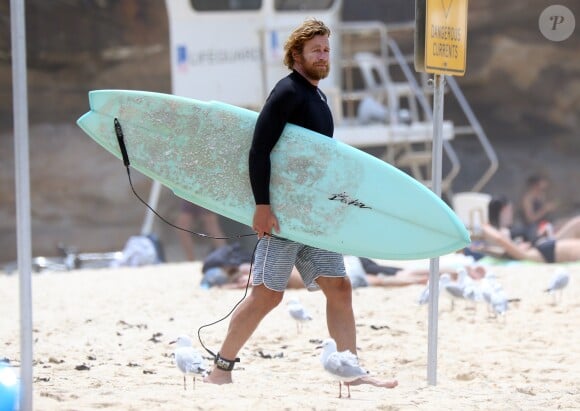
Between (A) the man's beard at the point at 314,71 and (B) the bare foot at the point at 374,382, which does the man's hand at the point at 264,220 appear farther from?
(B) the bare foot at the point at 374,382

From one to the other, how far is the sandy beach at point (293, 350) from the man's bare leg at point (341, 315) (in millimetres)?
72

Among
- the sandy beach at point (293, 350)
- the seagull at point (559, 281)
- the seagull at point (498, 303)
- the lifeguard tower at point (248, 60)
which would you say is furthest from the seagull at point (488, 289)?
the lifeguard tower at point (248, 60)

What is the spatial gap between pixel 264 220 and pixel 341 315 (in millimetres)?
468

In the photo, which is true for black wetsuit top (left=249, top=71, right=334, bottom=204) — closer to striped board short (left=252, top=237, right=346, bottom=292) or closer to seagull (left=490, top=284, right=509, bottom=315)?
striped board short (left=252, top=237, right=346, bottom=292)

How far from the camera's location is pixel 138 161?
3816mm

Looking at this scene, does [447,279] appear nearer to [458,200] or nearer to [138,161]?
[138,161]

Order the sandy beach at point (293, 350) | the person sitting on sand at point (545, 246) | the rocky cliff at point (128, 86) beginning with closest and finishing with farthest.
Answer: the sandy beach at point (293, 350)
the person sitting on sand at point (545, 246)
the rocky cliff at point (128, 86)

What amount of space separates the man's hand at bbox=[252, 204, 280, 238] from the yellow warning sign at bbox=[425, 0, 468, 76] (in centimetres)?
80

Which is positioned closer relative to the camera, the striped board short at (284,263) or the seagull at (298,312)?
the striped board short at (284,263)

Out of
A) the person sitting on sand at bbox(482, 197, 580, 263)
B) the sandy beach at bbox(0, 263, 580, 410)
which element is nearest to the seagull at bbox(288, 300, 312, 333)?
the sandy beach at bbox(0, 263, 580, 410)

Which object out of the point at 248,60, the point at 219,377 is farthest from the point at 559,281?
the point at 248,60

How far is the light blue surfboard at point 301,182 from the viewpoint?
3555mm

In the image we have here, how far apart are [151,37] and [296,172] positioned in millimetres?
14521

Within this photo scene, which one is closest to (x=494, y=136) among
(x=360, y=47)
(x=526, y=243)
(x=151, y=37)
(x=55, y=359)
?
(x=360, y=47)
